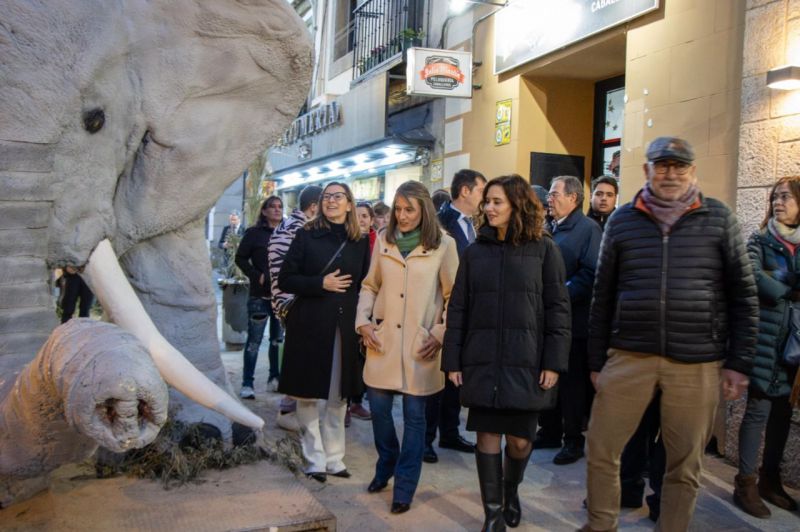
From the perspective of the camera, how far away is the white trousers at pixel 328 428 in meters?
4.35

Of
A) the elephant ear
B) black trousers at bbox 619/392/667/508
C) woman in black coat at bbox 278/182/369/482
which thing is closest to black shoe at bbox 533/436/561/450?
black trousers at bbox 619/392/667/508

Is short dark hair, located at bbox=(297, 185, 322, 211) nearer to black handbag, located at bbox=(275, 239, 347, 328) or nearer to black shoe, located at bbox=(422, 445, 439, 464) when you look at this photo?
black handbag, located at bbox=(275, 239, 347, 328)

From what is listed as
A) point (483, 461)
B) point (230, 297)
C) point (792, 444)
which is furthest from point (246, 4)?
point (230, 297)

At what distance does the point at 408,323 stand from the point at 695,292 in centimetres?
145

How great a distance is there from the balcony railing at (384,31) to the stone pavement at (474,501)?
7825 mm

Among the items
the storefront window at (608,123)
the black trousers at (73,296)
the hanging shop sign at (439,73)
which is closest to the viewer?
the black trousers at (73,296)

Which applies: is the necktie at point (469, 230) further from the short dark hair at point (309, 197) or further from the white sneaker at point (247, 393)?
the white sneaker at point (247, 393)

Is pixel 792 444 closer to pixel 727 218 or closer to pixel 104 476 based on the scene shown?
pixel 727 218

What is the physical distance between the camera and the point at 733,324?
3.22m

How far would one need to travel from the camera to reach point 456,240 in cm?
516

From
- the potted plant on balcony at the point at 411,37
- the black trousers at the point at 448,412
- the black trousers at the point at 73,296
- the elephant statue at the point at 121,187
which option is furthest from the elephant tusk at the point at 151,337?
the potted plant on balcony at the point at 411,37

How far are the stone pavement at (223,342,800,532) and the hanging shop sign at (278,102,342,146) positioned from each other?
370 inches

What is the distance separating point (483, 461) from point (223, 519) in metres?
1.57

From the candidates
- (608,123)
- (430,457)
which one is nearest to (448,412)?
(430,457)
